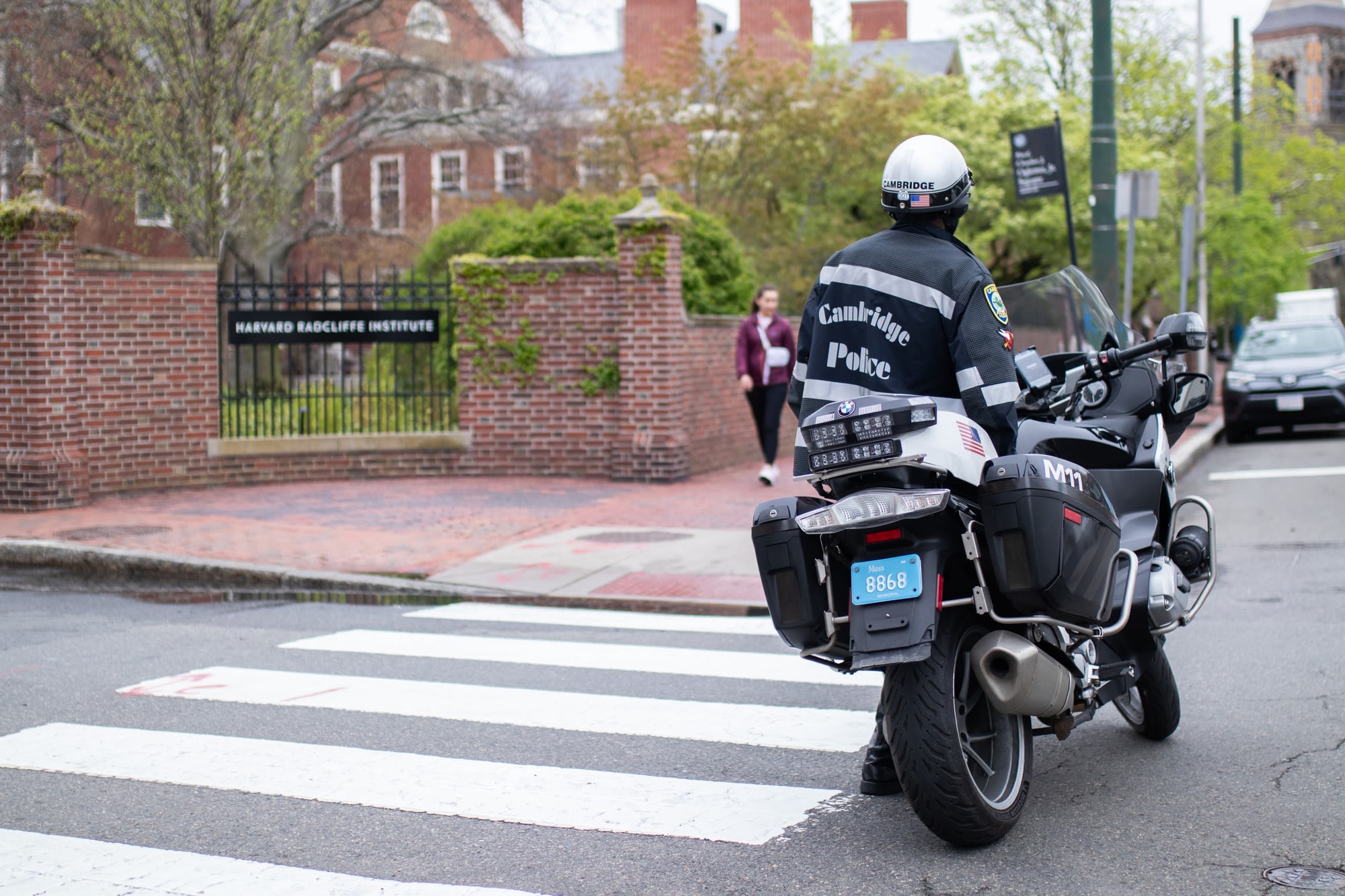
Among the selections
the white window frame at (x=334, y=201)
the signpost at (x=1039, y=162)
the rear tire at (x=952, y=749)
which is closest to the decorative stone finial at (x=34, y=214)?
the signpost at (x=1039, y=162)

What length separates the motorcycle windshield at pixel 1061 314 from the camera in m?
5.44

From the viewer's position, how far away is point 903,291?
13.7 feet

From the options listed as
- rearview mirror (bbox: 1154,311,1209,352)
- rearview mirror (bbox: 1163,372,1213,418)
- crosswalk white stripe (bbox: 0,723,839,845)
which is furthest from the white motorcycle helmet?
crosswalk white stripe (bbox: 0,723,839,845)

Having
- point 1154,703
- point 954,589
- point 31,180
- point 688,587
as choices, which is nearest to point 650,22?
point 31,180

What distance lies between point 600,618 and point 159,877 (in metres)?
4.28

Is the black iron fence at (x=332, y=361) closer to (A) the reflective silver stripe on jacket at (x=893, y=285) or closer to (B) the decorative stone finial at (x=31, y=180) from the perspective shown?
(B) the decorative stone finial at (x=31, y=180)

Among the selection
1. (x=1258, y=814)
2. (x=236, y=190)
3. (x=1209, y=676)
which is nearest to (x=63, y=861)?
(x=1258, y=814)

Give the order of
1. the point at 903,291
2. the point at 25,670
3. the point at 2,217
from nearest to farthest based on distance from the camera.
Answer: the point at 903,291 → the point at 25,670 → the point at 2,217

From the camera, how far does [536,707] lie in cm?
582

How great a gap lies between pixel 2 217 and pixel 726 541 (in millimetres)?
6994

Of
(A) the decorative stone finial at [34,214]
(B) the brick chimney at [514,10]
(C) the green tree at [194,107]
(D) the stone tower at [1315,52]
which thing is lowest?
(A) the decorative stone finial at [34,214]

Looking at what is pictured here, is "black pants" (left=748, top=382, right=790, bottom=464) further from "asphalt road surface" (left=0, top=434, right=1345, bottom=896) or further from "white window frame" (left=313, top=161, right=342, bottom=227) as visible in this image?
"white window frame" (left=313, top=161, right=342, bottom=227)

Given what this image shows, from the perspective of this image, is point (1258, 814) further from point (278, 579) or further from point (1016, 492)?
point (278, 579)

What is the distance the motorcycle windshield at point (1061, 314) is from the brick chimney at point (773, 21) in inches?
1332
